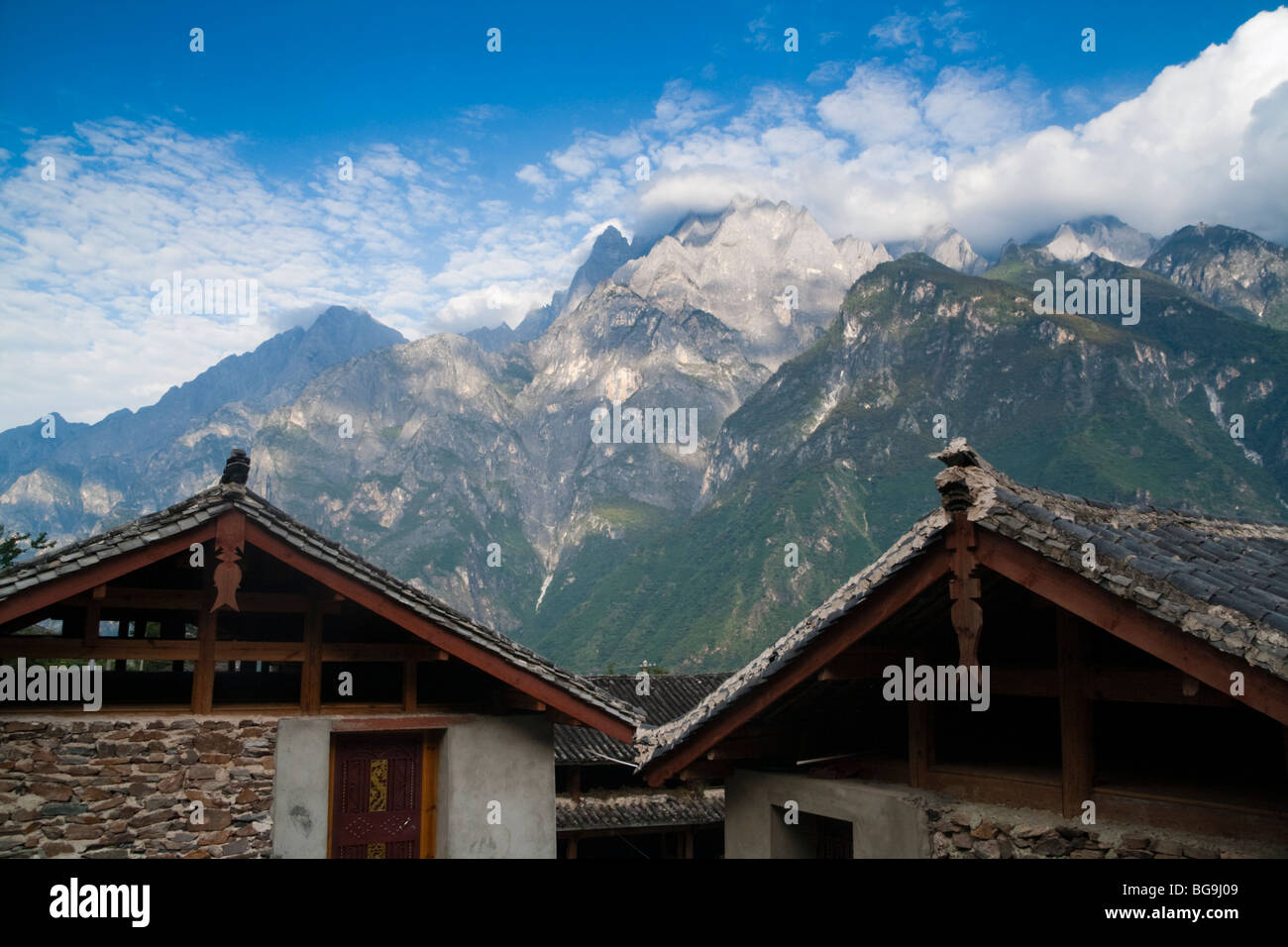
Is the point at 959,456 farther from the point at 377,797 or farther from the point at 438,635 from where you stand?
the point at 377,797

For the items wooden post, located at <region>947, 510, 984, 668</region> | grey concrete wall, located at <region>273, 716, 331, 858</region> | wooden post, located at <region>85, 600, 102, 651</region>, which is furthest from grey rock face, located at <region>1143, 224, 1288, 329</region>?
wooden post, located at <region>85, 600, 102, 651</region>

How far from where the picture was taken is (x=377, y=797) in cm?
1105

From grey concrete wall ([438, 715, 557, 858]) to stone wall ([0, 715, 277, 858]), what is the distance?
6.32ft

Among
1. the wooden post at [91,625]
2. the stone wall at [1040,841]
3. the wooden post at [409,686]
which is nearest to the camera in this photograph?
the stone wall at [1040,841]

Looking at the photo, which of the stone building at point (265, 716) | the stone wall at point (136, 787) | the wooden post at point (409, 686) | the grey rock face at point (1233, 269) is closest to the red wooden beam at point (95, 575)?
the stone building at point (265, 716)

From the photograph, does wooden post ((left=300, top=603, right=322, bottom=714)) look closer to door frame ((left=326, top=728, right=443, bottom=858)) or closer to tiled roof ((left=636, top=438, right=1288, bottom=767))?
door frame ((left=326, top=728, right=443, bottom=858))

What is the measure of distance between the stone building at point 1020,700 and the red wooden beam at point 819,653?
0.02 meters

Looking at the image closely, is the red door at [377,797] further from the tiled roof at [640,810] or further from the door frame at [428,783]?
the tiled roof at [640,810]

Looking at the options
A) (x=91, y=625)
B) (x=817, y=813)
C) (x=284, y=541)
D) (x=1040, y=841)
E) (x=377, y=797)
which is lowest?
(x=377, y=797)

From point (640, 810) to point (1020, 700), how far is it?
1978 centimetres

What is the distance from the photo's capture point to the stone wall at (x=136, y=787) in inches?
371

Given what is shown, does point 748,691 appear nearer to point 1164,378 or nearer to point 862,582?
point 862,582

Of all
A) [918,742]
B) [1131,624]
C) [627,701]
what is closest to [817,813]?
[918,742]

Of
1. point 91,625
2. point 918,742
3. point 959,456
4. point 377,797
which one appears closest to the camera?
point 959,456
